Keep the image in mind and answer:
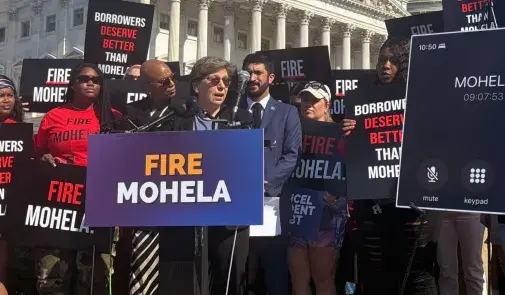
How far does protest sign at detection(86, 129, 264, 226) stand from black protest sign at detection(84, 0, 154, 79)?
19.3 ft

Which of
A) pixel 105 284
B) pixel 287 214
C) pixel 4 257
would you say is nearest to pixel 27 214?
pixel 4 257

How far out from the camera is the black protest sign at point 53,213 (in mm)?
6301

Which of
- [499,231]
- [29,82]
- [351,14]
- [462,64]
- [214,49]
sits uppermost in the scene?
[351,14]

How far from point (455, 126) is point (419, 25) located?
19.1ft

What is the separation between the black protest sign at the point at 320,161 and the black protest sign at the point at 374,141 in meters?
0.39

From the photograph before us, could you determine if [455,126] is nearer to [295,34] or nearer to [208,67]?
[208,67]

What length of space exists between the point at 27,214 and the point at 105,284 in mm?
996

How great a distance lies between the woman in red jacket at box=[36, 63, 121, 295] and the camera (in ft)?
20.8

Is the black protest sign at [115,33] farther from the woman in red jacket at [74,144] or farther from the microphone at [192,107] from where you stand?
the microphone at [192,107]

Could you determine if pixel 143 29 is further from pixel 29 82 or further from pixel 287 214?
pixel 287 214

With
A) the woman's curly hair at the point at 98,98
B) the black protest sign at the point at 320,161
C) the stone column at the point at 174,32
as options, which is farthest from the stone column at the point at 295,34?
the black protest sign at the point at 320,161

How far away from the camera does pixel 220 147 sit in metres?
4.79

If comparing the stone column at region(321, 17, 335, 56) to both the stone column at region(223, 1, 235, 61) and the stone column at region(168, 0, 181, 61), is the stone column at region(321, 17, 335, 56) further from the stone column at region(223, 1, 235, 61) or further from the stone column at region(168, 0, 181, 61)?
the stone column at region(168, 0, 181, 61)

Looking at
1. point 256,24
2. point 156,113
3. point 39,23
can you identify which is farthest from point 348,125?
point 39,23
